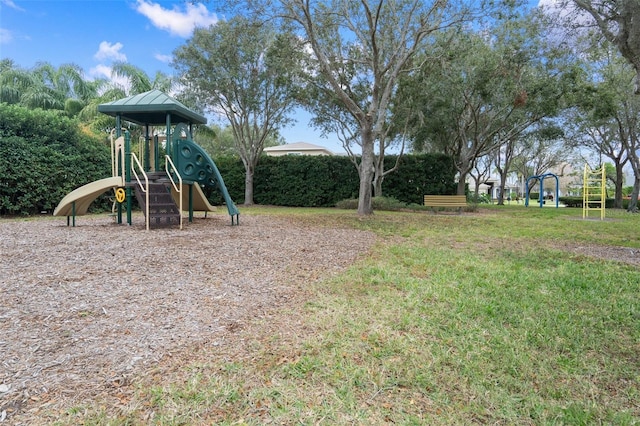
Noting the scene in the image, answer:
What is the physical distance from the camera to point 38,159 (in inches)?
413

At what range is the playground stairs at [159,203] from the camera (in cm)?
793

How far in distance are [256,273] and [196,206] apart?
665 centimetres

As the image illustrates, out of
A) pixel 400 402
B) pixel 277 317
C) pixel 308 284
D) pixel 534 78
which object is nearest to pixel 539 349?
pixel 400 402

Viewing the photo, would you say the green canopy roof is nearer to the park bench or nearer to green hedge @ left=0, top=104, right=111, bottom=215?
green hedge @ left=0, top=104, right=111, bottom=215

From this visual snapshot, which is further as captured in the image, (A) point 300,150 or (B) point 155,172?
(A) point 300,150

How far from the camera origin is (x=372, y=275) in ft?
14.3

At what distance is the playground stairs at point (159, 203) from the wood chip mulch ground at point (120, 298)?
1251mm

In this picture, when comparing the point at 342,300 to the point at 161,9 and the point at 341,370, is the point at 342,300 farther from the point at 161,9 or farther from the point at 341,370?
the point at 161,9

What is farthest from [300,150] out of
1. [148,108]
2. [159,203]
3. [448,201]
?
[159,203]

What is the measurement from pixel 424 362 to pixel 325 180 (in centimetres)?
1583

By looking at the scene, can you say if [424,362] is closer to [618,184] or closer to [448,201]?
[448,201]

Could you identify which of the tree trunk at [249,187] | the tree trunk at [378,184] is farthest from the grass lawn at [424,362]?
the tree trunk at [249,187]

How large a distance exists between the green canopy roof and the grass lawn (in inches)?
262

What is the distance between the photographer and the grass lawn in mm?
1830
